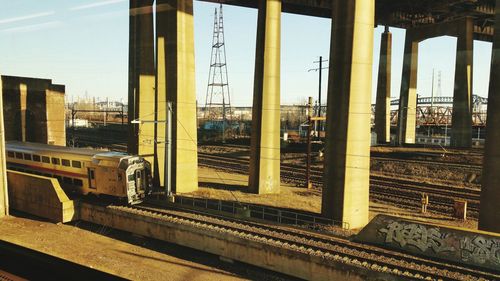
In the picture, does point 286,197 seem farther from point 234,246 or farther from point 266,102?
point 234,246

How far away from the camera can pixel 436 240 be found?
1608 cm

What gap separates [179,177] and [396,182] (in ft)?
66.7

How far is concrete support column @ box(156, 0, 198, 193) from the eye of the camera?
29.9 metres

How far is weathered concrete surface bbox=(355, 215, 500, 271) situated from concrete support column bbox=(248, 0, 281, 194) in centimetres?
1411

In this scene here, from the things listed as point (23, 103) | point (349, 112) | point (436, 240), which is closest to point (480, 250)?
point (436, 240)

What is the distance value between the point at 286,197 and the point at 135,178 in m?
13.0

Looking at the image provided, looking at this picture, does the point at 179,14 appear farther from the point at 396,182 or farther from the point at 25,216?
the point at 396,182

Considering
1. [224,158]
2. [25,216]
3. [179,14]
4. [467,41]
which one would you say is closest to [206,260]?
[25,216]

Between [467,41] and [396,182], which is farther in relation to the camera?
[467,41]

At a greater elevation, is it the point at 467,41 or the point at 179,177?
the point at 467,41

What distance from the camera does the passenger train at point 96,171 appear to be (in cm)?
2258

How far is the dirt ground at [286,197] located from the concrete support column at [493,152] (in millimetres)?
4450

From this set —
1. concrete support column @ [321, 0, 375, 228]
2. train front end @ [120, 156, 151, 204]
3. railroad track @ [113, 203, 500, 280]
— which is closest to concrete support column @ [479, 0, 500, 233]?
concrete support column @ [321, 0, 375, 228]

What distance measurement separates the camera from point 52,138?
46219 millimetres
